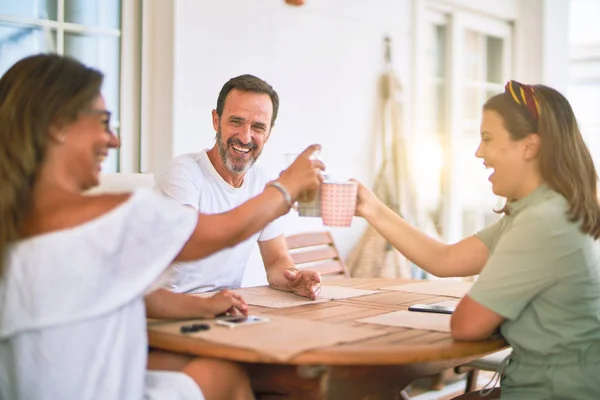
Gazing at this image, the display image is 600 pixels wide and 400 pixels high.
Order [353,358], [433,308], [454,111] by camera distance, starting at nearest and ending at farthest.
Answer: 1. [353,358]
2. [433,308]
3. [454,111]

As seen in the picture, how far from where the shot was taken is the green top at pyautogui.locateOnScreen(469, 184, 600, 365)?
5.67 feet

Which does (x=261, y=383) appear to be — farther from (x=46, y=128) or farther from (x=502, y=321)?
(x=46, y=128)

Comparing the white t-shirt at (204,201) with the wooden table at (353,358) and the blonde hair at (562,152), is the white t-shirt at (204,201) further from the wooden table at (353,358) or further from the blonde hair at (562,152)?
the blonde hair at (562,152)

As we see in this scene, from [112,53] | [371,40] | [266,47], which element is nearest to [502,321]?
[112,53]

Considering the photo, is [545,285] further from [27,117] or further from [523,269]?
[27,117]

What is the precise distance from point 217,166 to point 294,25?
166 cm

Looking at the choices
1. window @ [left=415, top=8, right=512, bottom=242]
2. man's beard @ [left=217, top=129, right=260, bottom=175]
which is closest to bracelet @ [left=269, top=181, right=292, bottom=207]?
man's beard @ [left=217, top=129, right=260, bottom=175]

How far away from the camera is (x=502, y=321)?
1.79 metres

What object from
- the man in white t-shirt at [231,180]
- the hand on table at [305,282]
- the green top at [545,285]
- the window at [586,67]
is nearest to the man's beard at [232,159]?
the man in white t-shirt at [231,180]

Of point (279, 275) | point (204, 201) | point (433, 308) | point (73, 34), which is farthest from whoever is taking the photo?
point (73, 34)

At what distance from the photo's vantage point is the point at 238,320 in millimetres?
1867

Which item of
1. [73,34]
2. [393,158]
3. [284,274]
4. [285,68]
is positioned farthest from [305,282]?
[393,158]

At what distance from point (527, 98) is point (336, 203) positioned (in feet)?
1.78

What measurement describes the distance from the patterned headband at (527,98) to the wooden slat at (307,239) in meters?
1.59
